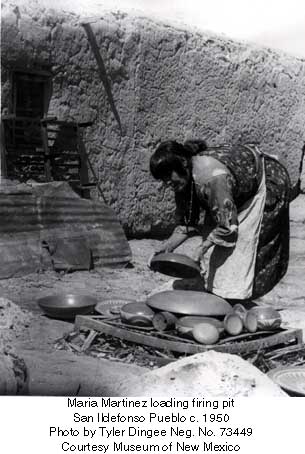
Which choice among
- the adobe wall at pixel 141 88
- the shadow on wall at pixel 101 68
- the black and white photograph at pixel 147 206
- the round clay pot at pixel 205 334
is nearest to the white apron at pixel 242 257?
the black and white photograph at pixel 147 206

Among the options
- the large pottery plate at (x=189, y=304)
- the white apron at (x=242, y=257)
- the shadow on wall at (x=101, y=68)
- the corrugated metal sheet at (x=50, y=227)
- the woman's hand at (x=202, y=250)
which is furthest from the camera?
the shadow on wall at (x=101, y=68)

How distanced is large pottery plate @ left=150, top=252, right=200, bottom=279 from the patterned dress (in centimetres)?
26

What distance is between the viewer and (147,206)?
714cm

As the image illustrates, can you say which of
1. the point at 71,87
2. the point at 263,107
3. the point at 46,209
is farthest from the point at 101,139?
the point at 263,107

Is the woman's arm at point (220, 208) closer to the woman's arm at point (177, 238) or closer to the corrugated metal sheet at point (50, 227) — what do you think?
the woman's arm at point (177, 238)

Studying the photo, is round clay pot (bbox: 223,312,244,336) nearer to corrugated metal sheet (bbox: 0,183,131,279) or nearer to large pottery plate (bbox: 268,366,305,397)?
large pottery plate (bbox: 268,366,305,397)

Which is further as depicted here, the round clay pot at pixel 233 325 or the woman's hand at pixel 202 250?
the woman's hand at pixel 202 250

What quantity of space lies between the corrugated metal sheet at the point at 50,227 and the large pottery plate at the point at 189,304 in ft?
6.63

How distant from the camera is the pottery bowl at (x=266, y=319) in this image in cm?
385

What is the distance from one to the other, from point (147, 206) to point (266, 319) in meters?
3.43

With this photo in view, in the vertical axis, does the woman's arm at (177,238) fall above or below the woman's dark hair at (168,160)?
below

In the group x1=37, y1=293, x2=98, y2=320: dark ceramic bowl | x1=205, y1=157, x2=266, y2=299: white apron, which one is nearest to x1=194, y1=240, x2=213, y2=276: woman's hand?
x1=205, y1=157, x2=266, y2=299: white apron

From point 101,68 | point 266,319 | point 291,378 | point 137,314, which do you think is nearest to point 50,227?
point 101,68

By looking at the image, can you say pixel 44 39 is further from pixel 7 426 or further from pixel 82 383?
pixel 7 426
